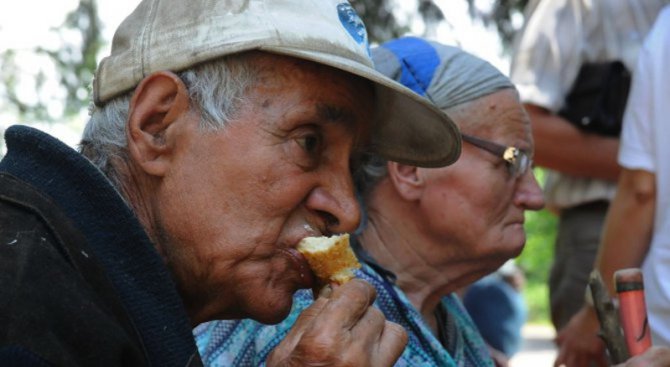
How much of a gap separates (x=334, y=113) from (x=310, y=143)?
9cm

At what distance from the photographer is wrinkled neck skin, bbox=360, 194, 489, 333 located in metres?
3.90

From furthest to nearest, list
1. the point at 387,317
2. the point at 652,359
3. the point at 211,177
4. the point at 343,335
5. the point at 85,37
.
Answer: the point at 85,37 < the point at 387,317 < the point at 652,359 < the point at 211,177 < the point at 343,335

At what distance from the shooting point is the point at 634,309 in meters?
3.39

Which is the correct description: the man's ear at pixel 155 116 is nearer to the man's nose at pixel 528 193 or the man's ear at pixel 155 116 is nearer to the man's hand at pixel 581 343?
the man's nose at pixel 528 193

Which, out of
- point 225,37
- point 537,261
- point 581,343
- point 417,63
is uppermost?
point 225,37

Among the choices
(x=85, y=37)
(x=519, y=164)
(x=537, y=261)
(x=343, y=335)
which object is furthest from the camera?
(x=537, y=261)

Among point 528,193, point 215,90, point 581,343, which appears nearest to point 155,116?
point 215,90

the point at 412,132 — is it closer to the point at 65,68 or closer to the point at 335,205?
the point at 335,205

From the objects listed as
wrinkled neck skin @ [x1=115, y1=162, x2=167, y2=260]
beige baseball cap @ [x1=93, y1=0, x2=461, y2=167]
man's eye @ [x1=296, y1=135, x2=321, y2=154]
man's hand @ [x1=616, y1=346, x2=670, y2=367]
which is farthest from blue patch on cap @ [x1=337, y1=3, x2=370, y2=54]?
man's hand @ [x1=616, y1=346, x2=670, y2=367]

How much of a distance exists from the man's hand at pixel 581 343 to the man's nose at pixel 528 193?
2.67 feet

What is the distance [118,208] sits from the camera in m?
2.33

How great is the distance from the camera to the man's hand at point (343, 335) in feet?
7.70

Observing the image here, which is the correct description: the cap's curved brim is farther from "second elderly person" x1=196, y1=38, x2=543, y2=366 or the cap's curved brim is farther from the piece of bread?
"second elderly person" x1=196, y1=38, x2=543, y2=366

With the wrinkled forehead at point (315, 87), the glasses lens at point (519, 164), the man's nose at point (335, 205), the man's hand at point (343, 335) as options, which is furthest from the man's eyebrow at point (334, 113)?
the glasses lens at point (519, 164)
